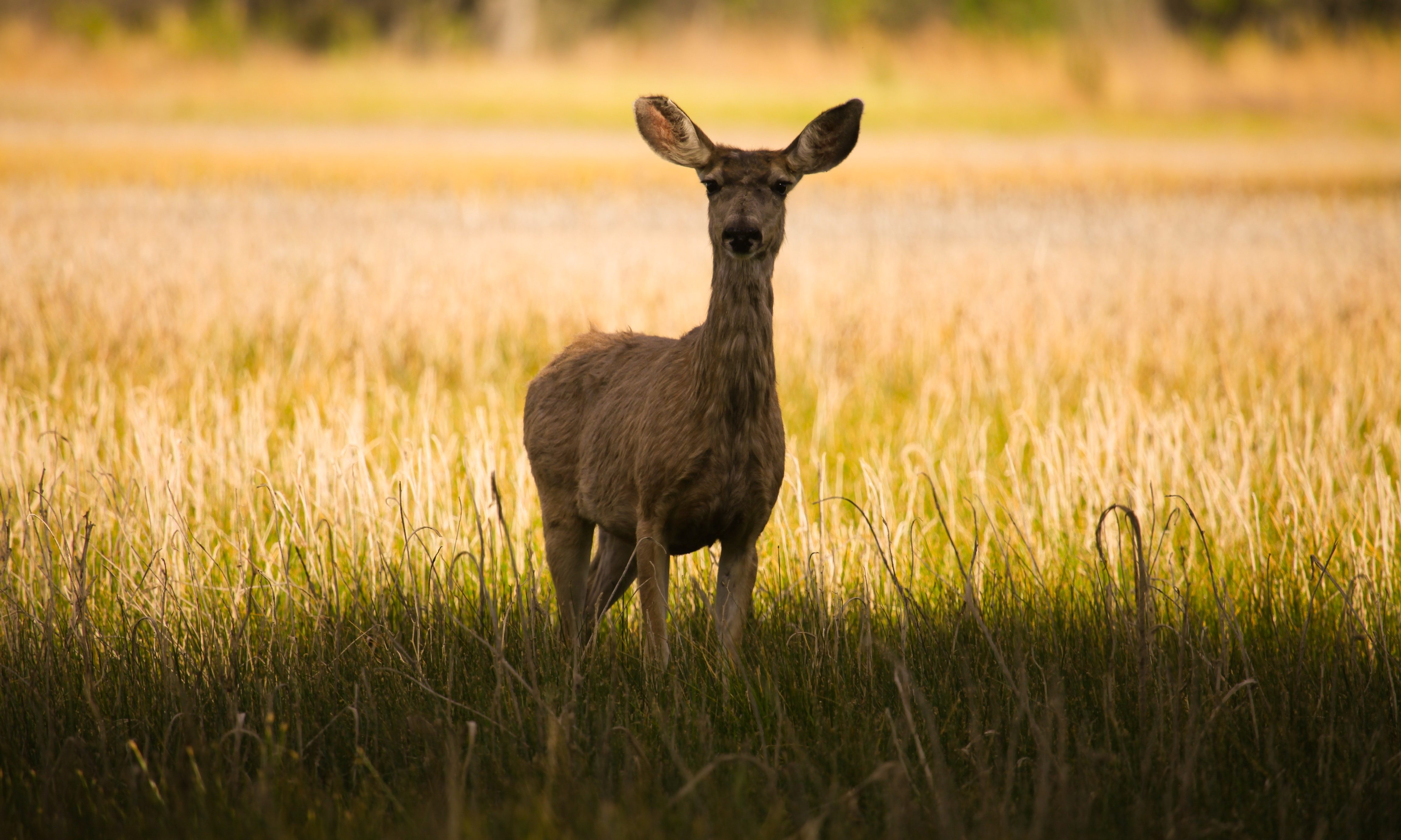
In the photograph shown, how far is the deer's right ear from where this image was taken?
14.3ft

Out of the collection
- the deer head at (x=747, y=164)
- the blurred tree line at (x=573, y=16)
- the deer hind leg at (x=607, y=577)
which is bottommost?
the deer hind leg at (x=607, y=577)

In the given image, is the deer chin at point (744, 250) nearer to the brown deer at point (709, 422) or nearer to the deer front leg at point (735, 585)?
the brown deer at point (709, 422)

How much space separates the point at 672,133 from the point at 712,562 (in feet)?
5.63

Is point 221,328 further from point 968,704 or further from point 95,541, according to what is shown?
point 968,704

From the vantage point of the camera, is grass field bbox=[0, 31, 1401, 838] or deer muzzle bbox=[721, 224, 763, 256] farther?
deer muzzle bbox=[721, 224, 763, 256]

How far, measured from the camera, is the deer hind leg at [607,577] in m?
4.80

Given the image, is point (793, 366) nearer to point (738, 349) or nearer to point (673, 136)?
point (673, 136)

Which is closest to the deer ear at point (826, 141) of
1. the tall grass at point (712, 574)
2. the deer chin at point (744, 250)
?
the deer chin at point (744, 250)

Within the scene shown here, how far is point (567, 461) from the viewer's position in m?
4.72

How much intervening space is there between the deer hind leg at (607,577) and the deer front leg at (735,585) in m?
0.60

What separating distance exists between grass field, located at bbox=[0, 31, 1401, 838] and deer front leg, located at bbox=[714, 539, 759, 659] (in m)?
0.13

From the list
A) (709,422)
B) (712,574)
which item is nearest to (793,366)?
(712,574)

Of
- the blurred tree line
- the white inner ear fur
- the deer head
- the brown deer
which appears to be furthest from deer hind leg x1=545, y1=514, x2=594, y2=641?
the blurred tree line

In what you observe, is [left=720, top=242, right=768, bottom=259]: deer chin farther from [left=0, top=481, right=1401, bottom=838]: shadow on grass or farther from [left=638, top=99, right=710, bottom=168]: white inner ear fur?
[left=0, top=481, right=1401, bottom=838]: shadow on grass
